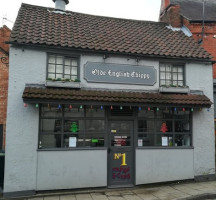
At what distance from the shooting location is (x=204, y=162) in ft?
28.9

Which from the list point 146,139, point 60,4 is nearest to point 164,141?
point 146,139

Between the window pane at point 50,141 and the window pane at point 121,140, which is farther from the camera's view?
the window pane at point 121,140

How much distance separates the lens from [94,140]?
313 inches

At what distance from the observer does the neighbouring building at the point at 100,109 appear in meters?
7.25

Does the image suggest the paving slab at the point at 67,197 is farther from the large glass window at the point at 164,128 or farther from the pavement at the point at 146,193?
the large glass window at the point at 164,128

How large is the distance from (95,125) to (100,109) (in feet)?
→ 2.04

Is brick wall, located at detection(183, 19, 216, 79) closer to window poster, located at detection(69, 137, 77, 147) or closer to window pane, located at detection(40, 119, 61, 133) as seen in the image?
window poster, located at detection(69, 137, 77, 147)

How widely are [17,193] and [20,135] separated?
6.06 ft

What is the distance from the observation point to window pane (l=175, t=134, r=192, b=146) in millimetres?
8812

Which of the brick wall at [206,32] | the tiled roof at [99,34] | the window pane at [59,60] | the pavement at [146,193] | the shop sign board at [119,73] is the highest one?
the brick wall at [206,32]

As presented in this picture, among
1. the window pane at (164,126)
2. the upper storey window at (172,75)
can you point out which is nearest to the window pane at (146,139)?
the window pane at (164,126)

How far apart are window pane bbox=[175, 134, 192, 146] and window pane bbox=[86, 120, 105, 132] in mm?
3134

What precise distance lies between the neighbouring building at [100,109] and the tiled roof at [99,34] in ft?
0.15

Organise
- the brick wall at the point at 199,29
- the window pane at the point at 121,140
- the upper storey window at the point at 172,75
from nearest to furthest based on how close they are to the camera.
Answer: the window pane at the point at 121,140, the upper storey window at the point at 172,75, the brick wall at the point at 199,29
